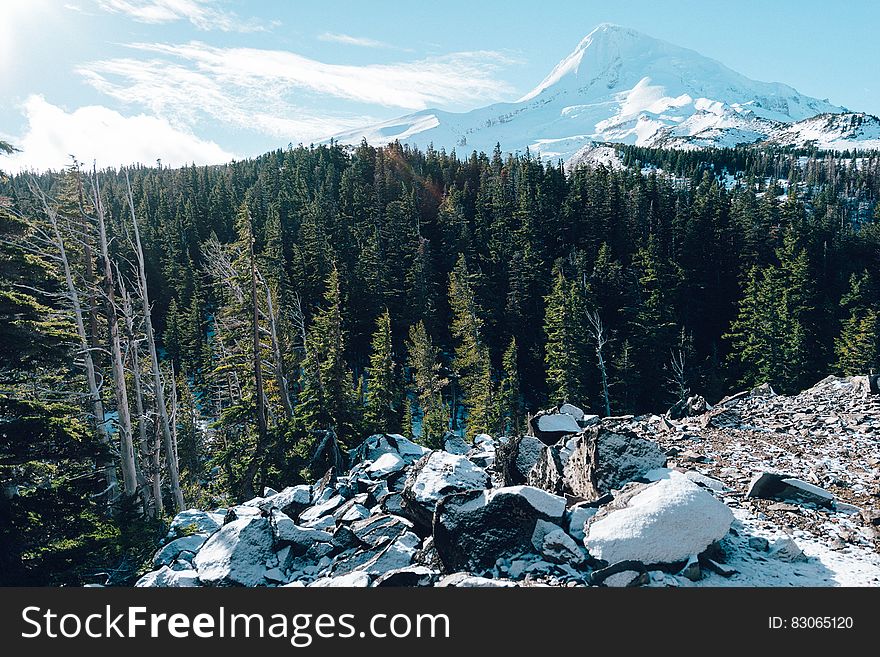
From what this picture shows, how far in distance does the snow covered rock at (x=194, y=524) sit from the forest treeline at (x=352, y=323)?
149 centimetres

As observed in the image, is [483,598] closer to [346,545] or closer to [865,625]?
[346,545]

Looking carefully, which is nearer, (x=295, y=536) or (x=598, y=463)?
(x=295, y=536)

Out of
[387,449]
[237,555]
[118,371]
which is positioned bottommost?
[387,449]

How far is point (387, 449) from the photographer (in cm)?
1441

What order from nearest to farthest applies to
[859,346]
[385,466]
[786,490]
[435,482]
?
[786,490], [435,482], [385,466], [859,346]

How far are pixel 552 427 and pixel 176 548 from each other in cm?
857

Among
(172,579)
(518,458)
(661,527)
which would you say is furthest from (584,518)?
(172,579)

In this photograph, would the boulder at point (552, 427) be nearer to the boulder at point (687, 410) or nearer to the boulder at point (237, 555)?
the boulder at point (687, 410)

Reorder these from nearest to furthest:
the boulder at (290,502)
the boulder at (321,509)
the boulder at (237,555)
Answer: the boulder at (237,555), the boulder at (321,509), the boulder at (290,502)

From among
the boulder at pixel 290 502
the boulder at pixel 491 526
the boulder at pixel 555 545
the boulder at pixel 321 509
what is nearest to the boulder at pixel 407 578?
the boulder at pixel 491 526

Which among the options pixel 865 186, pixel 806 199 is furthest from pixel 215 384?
pixel 865 186

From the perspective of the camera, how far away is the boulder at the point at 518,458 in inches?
430

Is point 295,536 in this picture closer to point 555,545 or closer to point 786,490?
point 555,545

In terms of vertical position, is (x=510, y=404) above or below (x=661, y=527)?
below
